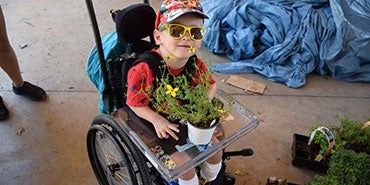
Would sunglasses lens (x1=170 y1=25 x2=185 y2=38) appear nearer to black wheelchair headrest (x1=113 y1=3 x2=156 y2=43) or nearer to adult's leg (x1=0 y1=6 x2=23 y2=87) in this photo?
black wheelchair headrest (x1=113 y1=3 x2=156 y2=43)

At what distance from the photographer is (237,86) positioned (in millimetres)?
2076

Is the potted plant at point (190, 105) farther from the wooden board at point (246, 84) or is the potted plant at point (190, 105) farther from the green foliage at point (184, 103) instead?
the wooden board at point (246, 84)

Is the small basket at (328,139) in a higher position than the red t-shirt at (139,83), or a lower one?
lower

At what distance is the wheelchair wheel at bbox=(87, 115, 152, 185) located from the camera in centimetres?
101

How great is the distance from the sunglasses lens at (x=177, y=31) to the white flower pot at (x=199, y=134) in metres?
0.26

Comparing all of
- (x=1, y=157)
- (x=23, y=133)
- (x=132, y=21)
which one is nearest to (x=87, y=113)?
(x=23, y=133)

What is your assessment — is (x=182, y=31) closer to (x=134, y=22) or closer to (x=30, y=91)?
(x=134, y=22)

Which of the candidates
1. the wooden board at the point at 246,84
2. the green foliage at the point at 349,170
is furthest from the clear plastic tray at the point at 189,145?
the wooden board at the point at 246,84

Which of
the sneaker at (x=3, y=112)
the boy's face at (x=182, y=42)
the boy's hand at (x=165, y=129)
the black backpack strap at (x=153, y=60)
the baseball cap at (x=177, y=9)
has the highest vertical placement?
the baseball cap at (x=177, y=9)

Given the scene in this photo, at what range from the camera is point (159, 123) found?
108 centimetres

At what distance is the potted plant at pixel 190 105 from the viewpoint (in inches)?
38.9

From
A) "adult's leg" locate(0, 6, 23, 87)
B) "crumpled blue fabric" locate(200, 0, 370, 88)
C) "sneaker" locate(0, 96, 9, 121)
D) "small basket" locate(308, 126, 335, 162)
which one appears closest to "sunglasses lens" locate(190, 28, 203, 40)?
"small basket" locate(308, 126, 335, 162)

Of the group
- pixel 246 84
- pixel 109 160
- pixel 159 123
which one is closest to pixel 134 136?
pixel 159 123

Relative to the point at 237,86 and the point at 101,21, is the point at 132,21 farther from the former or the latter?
the point at 101,21
